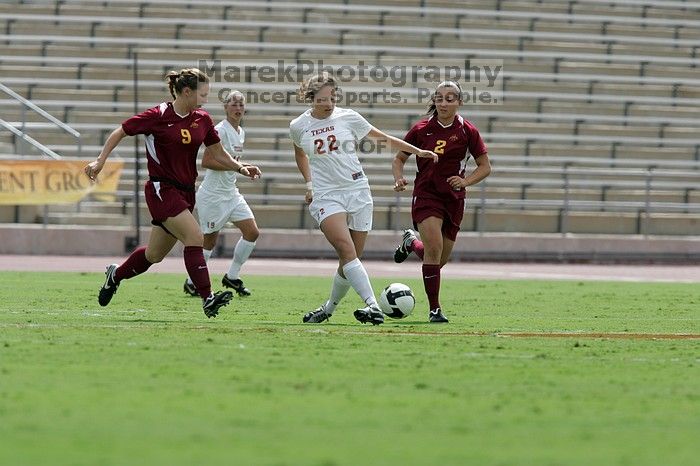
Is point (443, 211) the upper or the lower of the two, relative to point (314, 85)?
lower

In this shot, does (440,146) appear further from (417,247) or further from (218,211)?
(218,211)

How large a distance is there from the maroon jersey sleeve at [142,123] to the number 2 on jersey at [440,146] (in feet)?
7.99

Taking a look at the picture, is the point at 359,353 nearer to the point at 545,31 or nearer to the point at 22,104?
the point at 22,104

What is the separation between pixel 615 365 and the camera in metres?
7.98

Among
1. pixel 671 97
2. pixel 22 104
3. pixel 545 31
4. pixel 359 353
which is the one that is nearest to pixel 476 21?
pixel 545 31

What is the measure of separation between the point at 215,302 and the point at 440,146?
2.50 m

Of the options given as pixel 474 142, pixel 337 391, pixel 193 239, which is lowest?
pixel 337 391

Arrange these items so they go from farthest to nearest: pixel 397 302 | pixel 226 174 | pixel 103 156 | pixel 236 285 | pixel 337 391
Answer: pixel 226 174 → pixel 236 285 → pixel 397 302 → pixel 103 156 → pixel 337 391

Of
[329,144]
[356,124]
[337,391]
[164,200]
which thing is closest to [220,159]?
[164,200]

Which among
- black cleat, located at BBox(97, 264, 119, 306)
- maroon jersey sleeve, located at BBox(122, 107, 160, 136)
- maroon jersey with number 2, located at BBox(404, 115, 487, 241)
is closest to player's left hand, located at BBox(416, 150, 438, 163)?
maroon jersey with number 2, located at BBox(404, 115, 487, 241)

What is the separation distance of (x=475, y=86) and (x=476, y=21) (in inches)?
Result: 107

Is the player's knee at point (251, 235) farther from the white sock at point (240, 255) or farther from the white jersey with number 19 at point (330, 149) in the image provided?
the white jersey with number 19 at point (330, 149)

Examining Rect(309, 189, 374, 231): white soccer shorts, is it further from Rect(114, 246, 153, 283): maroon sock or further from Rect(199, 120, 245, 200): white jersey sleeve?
Rect(199, 120, 245, 200): white jersey sleeve

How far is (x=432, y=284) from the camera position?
11562mm
